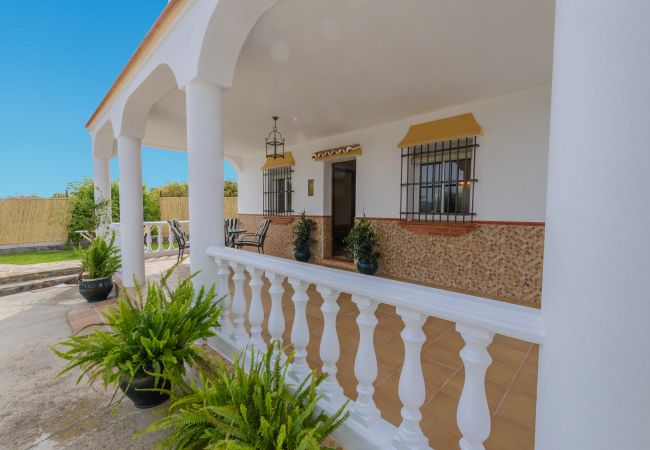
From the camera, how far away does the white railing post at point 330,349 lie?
4.56ft

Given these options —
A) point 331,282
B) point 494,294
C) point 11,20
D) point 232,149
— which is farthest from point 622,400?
point 11,20

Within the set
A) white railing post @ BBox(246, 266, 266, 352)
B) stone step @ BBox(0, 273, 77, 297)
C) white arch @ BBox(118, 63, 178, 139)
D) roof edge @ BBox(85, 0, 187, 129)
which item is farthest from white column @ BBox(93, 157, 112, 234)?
white railing post @ BBox(246, 266, 266, 352)

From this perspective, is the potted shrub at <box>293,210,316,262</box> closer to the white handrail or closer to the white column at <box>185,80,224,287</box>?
the white column at <box>185,80,224,287</box>

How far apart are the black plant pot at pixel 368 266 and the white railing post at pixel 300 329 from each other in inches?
131

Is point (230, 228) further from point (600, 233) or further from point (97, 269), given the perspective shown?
point (600, 233)

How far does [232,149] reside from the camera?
7195mm

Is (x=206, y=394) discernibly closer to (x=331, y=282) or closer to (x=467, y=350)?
(x=331, y=282)

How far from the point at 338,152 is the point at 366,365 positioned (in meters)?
4.64

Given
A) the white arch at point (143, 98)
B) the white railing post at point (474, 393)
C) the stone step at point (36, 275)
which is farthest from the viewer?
the stone step at point (36, 275)

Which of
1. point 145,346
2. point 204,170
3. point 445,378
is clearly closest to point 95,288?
point 204,170

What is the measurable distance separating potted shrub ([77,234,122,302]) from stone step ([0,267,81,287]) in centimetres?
220

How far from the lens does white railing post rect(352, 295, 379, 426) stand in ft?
4.04

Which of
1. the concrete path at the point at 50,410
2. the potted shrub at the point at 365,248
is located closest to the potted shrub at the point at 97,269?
the concrete path at the point at 50,410

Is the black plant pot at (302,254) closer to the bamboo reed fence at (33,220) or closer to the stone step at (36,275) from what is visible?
the stone step at (36,275)
